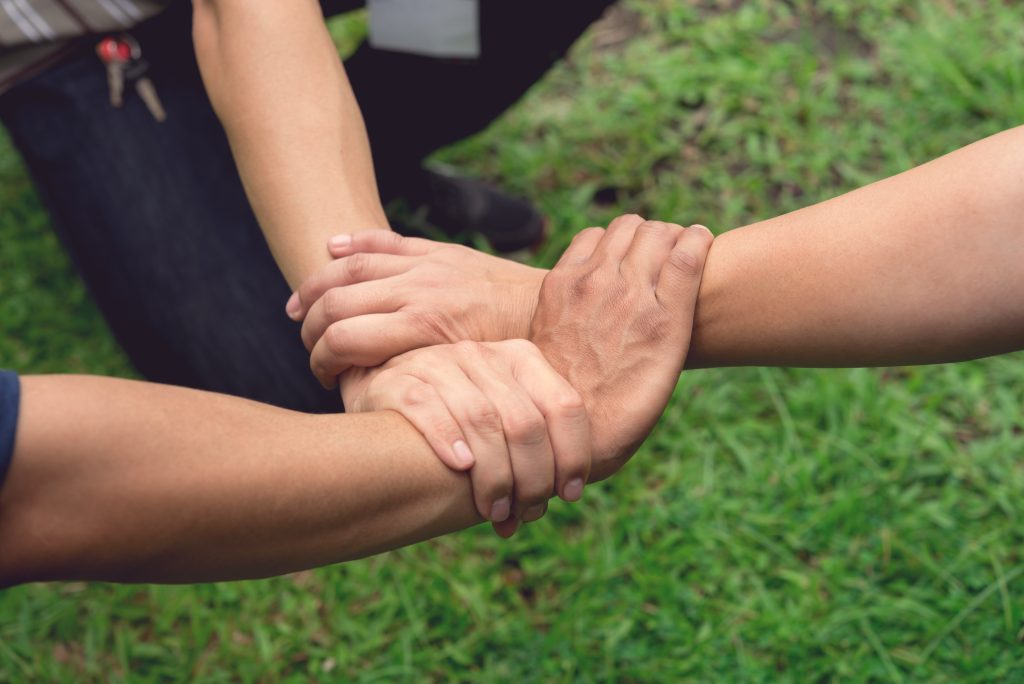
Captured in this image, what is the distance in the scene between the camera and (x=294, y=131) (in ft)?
5.49

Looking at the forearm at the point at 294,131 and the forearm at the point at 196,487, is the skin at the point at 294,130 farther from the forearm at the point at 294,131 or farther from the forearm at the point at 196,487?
the forearm at the point at 196,487

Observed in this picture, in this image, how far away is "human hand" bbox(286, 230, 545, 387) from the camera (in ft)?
4.88

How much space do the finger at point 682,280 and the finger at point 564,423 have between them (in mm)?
211

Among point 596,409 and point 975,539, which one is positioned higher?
point 596,409

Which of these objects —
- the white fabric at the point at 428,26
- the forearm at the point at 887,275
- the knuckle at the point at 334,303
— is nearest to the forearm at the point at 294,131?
the knuckle at the point at 334,303

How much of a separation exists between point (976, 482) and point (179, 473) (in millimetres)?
1765

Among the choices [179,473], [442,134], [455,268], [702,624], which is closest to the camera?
[179,473]

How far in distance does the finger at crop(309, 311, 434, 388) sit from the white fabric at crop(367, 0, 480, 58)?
33.4 inches

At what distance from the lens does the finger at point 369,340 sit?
147 centimetres

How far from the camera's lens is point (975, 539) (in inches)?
79.4

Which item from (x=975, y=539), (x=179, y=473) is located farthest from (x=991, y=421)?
(x=179, y=473)

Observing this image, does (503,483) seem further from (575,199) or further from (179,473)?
(575,199)

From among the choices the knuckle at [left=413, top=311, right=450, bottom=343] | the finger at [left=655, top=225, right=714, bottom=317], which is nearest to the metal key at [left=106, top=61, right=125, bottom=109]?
the knuckle at [left=413, top=311, right=450, bottom=343]

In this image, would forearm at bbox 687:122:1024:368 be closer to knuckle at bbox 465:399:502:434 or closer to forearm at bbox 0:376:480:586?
knuckle at bbox 465:399:502:434
